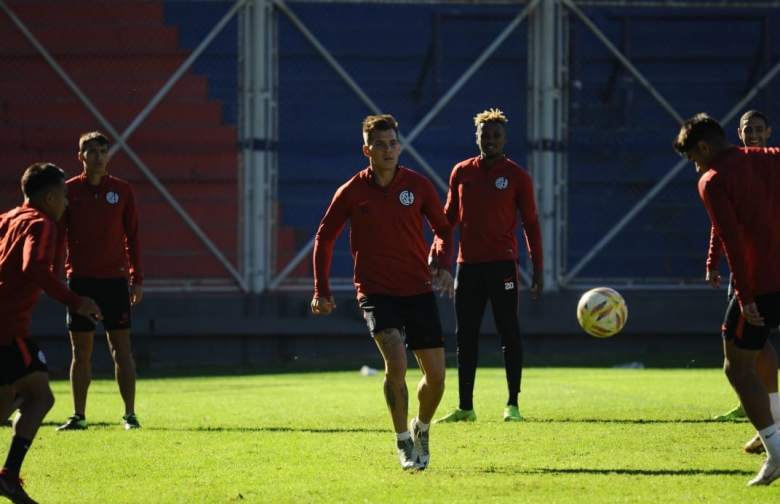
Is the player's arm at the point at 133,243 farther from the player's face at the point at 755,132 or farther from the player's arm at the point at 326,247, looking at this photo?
the player's face at the point at 755,132

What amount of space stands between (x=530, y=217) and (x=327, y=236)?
287 cm

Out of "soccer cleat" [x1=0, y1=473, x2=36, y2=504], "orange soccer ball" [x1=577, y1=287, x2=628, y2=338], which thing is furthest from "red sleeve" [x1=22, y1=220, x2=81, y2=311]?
"orange soccer ball" [x1=577, y1=287, x2=628, y2=338]

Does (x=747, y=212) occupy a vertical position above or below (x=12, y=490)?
above

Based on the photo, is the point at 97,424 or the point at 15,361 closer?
the point at 15,361

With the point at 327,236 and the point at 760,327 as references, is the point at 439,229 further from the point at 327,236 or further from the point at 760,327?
the point at 760,327

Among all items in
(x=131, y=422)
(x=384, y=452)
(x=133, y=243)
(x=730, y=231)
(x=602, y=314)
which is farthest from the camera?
(x=602, y=314)

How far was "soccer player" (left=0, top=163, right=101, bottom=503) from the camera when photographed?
6586 mm

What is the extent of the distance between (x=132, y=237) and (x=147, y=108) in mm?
9223

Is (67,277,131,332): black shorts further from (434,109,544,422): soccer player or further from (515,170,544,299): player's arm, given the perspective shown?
(515,170,544,299): player's arm

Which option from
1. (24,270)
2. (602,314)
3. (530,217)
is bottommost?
(602,314)

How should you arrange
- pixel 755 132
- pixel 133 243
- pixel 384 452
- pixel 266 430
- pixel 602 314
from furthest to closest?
pixel 602 314 < pixel 133 243 < pixel 266 430 < pixel 755 132 < pixel 384 452

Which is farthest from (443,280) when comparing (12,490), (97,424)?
(97,424)

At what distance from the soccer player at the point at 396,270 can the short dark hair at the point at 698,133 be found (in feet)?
5.44

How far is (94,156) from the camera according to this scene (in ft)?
33.1
